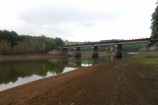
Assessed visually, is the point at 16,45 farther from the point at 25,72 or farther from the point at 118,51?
the point at 25,72

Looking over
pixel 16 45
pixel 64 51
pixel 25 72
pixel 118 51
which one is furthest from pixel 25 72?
pixel 64 51

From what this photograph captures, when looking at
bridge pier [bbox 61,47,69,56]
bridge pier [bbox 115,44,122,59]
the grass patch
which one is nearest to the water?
the grass patch

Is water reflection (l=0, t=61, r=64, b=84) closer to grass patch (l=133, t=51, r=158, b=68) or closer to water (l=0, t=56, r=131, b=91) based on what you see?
water (l=0, t=56, r=131, b=91)

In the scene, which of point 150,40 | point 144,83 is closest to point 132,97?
point 144,83

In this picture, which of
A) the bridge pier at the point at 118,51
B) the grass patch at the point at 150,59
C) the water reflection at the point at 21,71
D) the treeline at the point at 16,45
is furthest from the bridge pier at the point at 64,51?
the grass patch at the point at 150,59

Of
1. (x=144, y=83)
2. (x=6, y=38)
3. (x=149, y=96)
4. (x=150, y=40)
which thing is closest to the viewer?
(x=149, y=96)

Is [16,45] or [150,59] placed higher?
[16,45]

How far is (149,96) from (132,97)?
0.88 m

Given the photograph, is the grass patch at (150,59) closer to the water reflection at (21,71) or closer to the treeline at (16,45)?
the water reflection at (21,71)

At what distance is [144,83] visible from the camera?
14586mm

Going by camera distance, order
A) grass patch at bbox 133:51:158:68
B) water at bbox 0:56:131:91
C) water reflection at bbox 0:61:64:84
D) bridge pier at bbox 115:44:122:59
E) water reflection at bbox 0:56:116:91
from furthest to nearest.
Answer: bridge pier at bbox 115:44:122:59, water reflection at bbox 0:61:64:84, water reflection at bbox 0:56:116:91, water at bbox 0:56:131:91, grass patch at bbox 133:51:158:68

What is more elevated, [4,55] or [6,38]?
[6,38]

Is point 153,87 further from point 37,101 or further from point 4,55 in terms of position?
point 4,55

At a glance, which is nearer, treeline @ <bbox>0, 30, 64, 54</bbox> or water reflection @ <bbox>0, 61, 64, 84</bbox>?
water reflection @ <bbox>0, 61, 64, 84</bbox>
